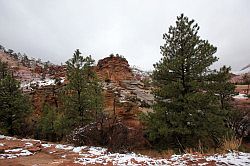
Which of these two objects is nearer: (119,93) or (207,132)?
(207,132)

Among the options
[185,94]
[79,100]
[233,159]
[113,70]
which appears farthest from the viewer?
[113,70]

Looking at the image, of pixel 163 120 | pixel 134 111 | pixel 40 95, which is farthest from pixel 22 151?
pixel 40 95

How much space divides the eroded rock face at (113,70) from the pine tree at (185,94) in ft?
62.6

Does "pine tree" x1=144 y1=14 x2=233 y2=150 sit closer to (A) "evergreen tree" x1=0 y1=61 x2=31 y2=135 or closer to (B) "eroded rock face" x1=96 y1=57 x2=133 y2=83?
(A) "evergreen tree" x1=0 y1=61 x2=31 y2=135

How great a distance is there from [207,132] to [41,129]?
1510 cm

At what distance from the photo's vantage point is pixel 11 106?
797 inches

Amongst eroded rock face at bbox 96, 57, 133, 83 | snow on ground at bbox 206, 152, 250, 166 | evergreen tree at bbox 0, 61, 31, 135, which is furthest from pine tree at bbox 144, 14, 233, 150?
eroded rock face at bbox 96, 57, 133, 83

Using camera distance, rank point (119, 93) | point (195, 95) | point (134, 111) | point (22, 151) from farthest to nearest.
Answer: point (119, 93) → point (134, 111) → point (195, 95) → point (22, 151)

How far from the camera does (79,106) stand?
18.6m

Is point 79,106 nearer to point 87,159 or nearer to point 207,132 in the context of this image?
Answer: point 207,132

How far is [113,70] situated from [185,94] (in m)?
22.2

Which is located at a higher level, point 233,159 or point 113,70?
point 113,70

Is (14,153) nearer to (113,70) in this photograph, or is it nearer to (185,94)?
(185,94)

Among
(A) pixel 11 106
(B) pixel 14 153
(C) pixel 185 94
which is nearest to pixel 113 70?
(A) pixel 11 106
